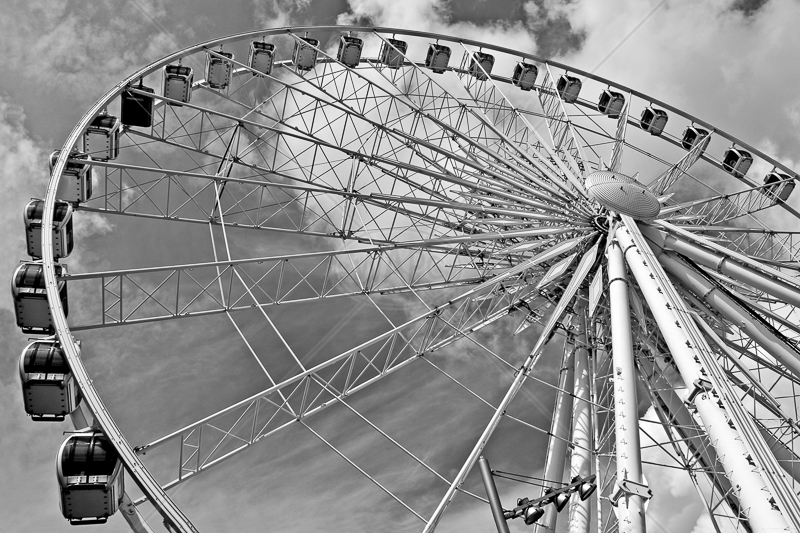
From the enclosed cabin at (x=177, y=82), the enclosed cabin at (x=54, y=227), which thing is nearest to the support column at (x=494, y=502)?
the enclosed cabin at (x=54, y=227)

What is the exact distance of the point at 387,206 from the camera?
69.6 ft

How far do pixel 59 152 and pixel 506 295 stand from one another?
12.8 meters

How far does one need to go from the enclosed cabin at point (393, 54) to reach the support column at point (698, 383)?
615 inches

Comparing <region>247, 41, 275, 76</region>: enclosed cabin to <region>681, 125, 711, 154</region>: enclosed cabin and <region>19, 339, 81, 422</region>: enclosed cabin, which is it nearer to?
<region>19, 339, 81, 422</region>: enclosed cabin

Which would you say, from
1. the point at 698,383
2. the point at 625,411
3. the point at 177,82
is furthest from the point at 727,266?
the point at 177,82

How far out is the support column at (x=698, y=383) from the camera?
11312mm

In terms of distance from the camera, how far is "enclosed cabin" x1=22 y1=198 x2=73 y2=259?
55.1 ft

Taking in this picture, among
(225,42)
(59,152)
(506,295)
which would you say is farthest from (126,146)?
(506,295)

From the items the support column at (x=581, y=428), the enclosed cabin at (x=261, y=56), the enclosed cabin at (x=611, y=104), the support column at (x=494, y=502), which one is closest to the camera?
the support column at (x=494, y=502)

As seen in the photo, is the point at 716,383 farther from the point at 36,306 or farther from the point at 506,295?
the point at 36,306

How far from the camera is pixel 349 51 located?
94.5ft

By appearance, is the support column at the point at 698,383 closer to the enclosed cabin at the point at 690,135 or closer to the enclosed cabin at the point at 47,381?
the enclosed cabin at the point at 47,381

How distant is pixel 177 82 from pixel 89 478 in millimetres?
13730

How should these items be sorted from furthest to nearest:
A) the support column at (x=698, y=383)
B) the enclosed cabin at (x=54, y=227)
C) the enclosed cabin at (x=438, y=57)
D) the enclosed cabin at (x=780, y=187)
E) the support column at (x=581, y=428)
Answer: the enclosed cabin at (x=438, y=57) < the enclosed cabin at (x=780, y=187) < the support column at (x=581, y=428) < the enclosed cabin at (x=54, y=227) < the support column at (x=698, y=383)
